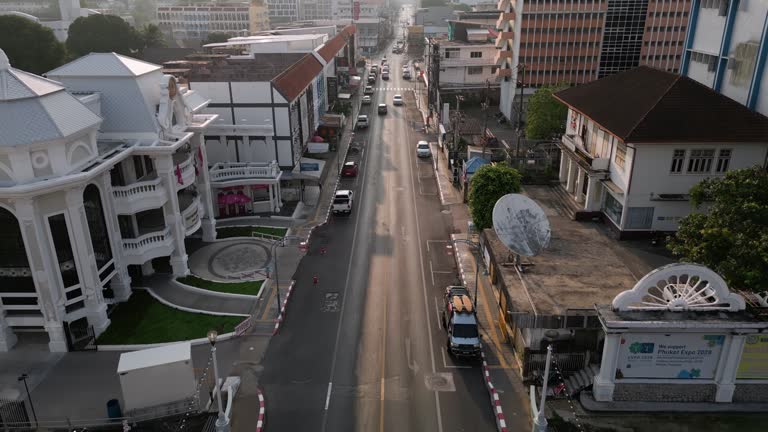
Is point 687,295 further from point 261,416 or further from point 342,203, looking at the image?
point 342,203

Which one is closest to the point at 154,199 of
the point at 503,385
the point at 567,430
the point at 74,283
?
the point at 74,283

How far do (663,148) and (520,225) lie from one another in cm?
1593

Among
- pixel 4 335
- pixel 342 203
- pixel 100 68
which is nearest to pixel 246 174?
pixel 342 203

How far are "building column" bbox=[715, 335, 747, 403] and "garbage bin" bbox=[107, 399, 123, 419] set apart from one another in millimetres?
31871

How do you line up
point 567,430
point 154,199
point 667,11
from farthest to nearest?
point 667,11 < point 154,199 < point 567,430

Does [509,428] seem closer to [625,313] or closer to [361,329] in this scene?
[625,313]

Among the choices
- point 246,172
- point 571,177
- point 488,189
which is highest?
point 488,189

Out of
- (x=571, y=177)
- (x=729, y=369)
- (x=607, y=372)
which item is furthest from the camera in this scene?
(x=571, y=177)

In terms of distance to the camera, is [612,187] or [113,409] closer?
[113,409]

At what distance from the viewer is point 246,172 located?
183 feet

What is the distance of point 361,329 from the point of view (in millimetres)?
37188

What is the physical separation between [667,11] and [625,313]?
7536cm

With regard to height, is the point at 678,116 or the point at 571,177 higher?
the point at 678,116

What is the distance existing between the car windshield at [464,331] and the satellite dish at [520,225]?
5603 mm
